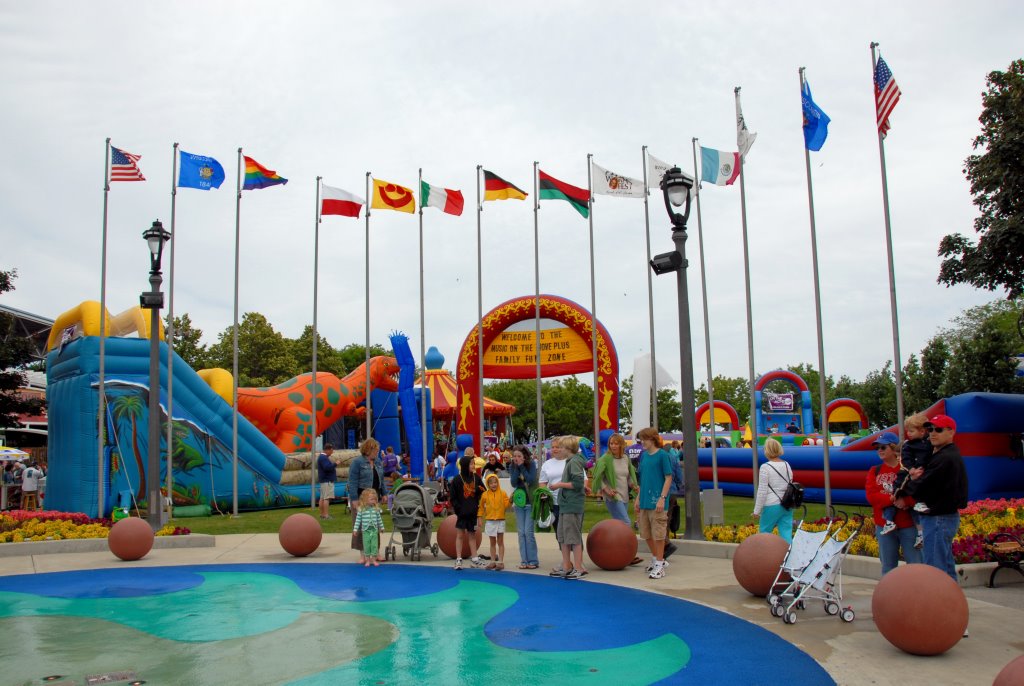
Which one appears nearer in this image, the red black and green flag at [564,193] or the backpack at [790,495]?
the backpack at [790,495]

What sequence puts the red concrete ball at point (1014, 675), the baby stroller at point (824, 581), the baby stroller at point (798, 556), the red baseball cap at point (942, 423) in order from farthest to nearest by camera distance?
the baby stroller at point (798, 556)
the baby stroller at point (824, 581)
the red baseball cap at point (942, 423)
the red concrete ball at point (1014, 675)

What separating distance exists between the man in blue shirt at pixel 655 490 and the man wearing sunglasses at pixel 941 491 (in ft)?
11.9

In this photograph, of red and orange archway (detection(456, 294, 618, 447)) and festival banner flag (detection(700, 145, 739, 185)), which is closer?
festival banner flag (detection(700, 145, 739, 185))

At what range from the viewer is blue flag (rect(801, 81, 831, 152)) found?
1498 cm

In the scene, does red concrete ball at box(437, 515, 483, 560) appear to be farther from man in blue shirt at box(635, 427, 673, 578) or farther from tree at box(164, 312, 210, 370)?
tree at box(164, 312, 210, 370)

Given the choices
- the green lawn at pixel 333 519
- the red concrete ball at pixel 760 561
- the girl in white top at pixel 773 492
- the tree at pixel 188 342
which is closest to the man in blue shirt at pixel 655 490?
the girl in white top at pixel 773 492

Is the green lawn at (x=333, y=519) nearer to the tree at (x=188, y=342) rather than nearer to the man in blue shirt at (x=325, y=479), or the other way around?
the man in blue shirt at (x=325, y=479)

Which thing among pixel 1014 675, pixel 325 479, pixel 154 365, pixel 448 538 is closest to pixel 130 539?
pixel 154 365

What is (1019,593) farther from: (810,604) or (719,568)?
(719,568)

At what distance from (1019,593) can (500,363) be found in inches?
696

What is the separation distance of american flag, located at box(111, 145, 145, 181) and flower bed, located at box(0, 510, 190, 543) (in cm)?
747

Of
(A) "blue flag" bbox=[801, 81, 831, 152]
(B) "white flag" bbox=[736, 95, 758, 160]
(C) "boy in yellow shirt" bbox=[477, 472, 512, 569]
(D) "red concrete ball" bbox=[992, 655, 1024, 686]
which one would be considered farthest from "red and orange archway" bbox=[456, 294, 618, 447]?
(D) "red concrete ball" bbox=[992, 655, 1024, 686]

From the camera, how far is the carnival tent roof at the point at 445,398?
133 ft

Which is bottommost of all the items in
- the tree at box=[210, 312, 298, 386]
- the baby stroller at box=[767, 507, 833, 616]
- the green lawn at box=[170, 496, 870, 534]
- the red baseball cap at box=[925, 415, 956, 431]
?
the green lawn at box=[170, 496, 870, 534]
